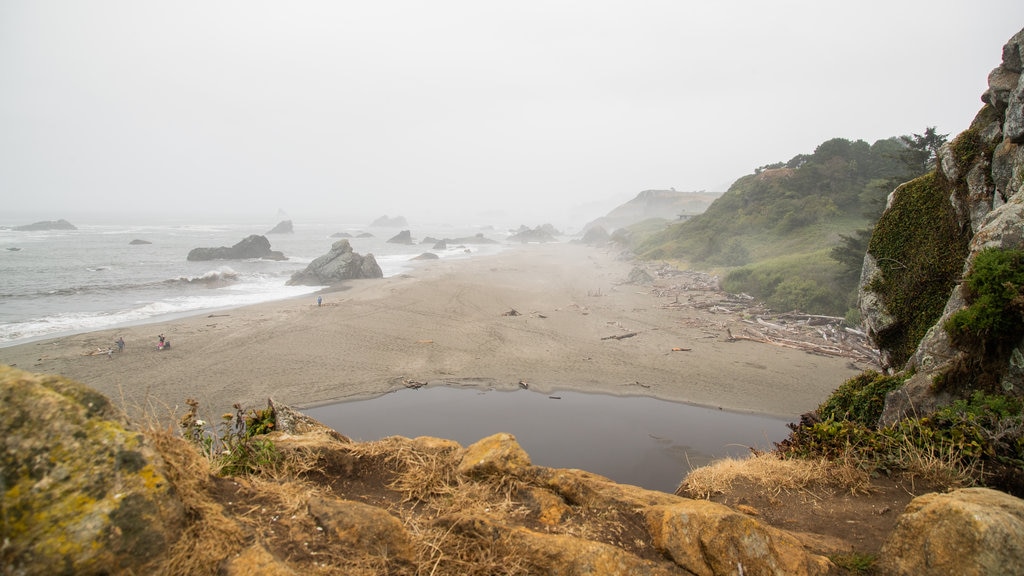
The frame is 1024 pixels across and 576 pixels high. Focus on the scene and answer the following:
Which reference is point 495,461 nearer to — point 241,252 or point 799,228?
point 799,228

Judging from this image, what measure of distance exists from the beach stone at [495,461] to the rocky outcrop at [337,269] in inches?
1328

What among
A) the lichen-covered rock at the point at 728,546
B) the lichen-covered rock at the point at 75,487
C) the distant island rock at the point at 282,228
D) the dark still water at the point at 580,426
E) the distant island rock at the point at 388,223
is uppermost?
the distant island rock at the point at 388,223

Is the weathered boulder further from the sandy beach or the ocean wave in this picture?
the ocean wave

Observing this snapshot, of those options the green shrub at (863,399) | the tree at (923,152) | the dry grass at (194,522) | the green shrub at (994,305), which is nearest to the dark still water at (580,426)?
the green shrub at (863,399)

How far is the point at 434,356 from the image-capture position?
17.9 metres

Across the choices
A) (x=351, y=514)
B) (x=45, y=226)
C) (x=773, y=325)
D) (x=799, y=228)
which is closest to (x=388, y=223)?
(x=45, y=226)

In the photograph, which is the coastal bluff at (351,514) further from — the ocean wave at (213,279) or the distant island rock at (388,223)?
the distant island rock at (388,223)

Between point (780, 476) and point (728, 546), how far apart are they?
11.6 feet

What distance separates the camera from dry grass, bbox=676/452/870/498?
5.76 m

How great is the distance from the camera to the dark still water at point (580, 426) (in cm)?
1093

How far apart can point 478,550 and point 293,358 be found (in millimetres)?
16519

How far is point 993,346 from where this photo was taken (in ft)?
20.3

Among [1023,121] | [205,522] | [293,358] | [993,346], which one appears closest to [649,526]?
[205,522]

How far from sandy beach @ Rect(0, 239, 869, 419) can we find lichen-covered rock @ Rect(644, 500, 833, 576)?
1128cm
